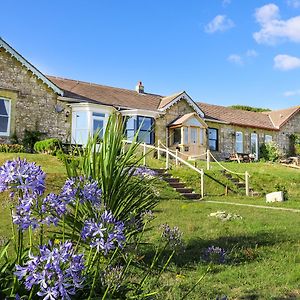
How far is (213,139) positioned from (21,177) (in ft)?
98.5

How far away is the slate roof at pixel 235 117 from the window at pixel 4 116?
48.4 feet

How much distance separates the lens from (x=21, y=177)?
2.17m

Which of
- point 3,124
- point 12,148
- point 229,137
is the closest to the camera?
point 12,148

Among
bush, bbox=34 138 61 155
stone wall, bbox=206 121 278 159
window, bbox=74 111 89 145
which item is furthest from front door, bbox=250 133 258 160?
bush, bbox=34 138 61 155

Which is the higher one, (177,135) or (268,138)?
(268,138)

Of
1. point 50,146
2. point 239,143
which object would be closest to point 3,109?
point 50,146

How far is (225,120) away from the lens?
3259 centimetres

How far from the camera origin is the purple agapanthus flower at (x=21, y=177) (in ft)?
7.11

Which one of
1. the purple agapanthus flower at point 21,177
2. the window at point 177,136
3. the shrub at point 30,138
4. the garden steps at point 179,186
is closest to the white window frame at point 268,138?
the window at point 177,136

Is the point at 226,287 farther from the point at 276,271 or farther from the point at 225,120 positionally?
the point at 225,120

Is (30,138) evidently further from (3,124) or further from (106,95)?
(106,95)

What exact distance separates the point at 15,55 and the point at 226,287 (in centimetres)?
2080

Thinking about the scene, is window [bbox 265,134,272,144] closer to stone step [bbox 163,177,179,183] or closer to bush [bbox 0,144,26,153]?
stone step [bbox 163,177,179,183]

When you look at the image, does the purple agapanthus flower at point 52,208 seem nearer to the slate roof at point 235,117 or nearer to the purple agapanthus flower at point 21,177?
the purple agapanthus flower at point 21,177
